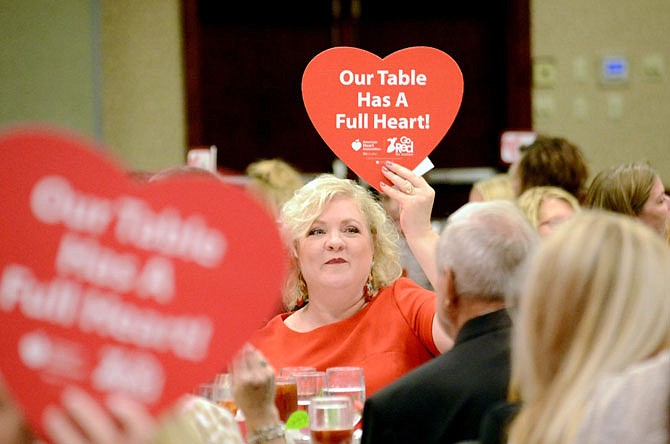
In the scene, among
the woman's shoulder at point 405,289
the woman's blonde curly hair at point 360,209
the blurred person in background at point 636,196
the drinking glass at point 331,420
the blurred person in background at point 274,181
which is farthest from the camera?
the blurred person in background at point 274,181

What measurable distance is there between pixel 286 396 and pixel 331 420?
377mm

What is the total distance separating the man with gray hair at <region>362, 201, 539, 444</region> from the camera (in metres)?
2.08

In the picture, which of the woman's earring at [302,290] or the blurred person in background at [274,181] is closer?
the woman's earring at [302,290]

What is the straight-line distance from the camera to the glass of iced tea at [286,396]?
2.68m

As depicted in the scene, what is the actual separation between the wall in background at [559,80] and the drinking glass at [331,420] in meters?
5.14

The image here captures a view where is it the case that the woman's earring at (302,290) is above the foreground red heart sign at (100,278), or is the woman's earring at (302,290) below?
below

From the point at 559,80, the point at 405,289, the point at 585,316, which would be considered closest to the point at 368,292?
the point at 405,289

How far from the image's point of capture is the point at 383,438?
2131 mm

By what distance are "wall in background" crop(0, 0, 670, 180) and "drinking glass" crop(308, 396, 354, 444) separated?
514cm

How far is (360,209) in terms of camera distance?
132 inches

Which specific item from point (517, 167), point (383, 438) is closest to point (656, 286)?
point (383, 438)

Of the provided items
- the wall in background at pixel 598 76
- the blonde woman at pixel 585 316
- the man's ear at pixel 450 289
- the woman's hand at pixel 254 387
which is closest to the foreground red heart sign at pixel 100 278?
the blonde woman at pixel 585 316

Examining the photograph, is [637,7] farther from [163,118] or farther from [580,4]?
[163,118]

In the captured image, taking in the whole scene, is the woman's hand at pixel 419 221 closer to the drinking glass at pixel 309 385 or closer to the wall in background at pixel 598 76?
the drinking glass at pixel 309 385
